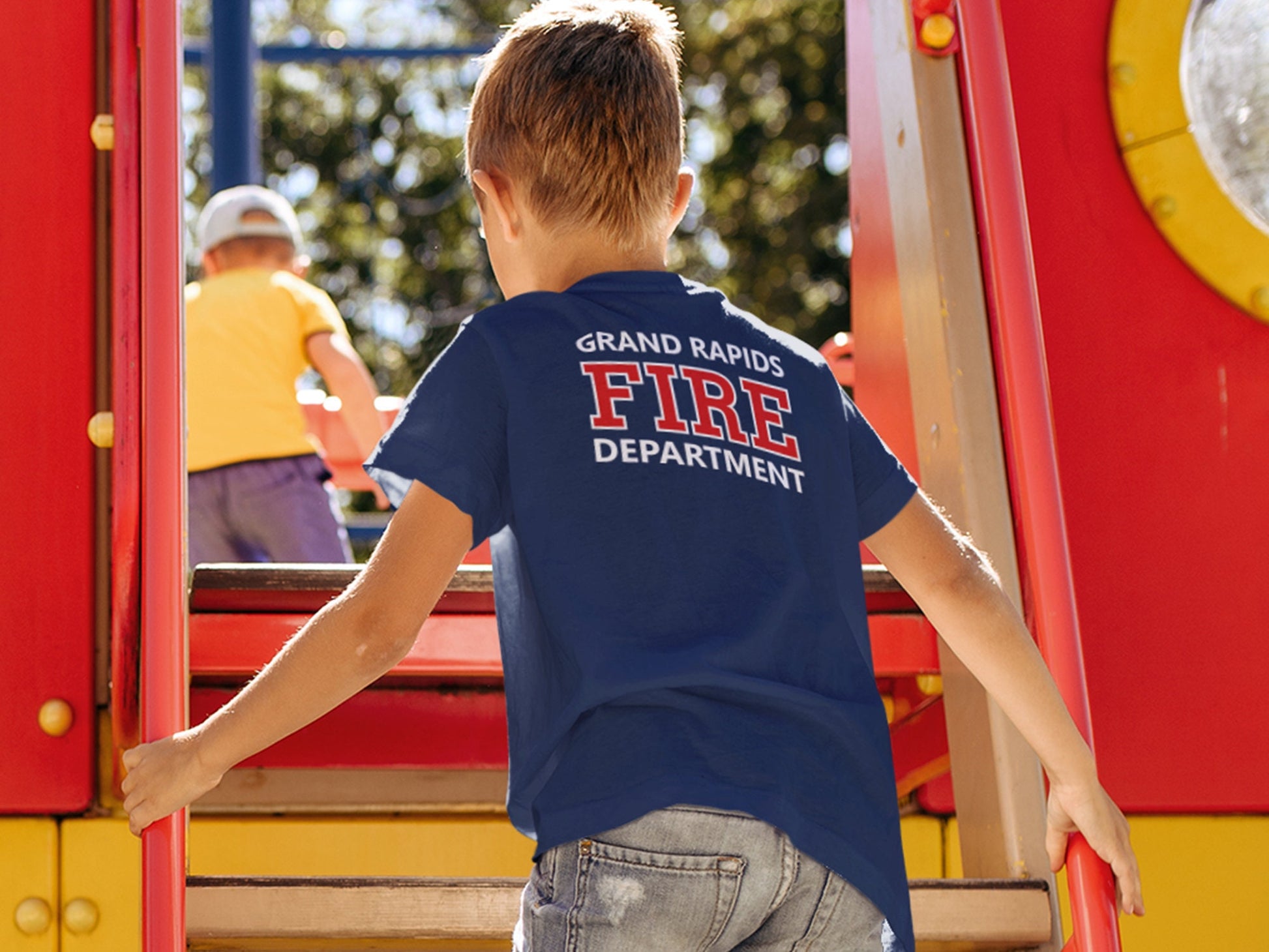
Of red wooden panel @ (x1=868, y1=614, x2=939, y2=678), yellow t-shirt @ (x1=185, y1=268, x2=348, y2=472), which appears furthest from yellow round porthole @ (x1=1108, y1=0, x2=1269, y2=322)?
yellow t-shirt @ (x1=185, y1=268, x2=348, y2=472)

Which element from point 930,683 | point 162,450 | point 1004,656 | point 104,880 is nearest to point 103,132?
point 162,450

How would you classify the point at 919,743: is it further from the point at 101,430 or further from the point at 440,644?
the point at 101,430

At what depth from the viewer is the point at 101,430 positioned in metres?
1.72

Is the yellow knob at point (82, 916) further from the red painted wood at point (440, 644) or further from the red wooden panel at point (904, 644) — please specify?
the red wooden panel at point (904, 644)

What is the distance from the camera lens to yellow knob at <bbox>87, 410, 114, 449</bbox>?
172cm

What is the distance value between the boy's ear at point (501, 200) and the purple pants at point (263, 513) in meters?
2.19

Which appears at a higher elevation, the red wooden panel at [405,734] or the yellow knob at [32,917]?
the red wooden panel at [405,734]

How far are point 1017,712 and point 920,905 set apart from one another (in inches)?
14.3

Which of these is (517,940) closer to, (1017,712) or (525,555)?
(525,555)

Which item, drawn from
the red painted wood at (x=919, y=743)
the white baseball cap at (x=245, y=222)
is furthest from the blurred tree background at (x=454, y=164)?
the red painted wood at (x=919, y=743)

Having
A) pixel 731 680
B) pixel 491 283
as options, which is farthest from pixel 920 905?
pixel 491 283

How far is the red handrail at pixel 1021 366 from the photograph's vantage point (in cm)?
158

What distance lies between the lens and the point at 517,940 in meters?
1.18

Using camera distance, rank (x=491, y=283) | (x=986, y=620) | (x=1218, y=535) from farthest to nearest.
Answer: (x=491, y=283) < (x=1218, y=535) < (x=986, y=620)
